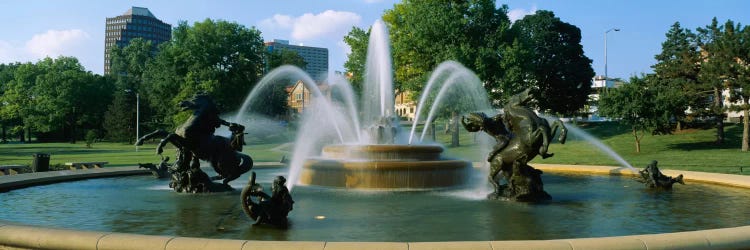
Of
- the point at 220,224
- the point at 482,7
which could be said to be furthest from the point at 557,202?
the point at 482,7

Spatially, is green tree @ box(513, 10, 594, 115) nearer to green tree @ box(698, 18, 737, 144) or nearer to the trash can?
green tree @ box(698, 18, 737, 144)

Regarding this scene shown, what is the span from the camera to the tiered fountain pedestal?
1644 cm

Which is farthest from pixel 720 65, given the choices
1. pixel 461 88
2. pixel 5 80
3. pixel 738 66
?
pixel 5 80

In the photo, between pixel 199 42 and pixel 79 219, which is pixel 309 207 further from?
pixel 199 42

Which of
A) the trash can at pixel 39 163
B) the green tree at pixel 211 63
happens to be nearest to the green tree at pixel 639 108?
the trash can at pixel 39 163

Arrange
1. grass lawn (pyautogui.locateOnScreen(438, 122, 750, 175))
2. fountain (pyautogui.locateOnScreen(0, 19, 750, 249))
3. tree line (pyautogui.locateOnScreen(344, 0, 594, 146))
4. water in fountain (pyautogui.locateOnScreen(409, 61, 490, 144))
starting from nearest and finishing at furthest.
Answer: fountain (pyautogui.locateOnScreen(0, 19, 750, 249)) → grass lawn (pyautogui.locateOnScreen(438, 122, 750, 175)) → water in fountain (pyautogui.locateOnScreen(409, 61, 490, 144)) → tree line (pyautogui.locateOnScreen(344, 0, 594, 146))

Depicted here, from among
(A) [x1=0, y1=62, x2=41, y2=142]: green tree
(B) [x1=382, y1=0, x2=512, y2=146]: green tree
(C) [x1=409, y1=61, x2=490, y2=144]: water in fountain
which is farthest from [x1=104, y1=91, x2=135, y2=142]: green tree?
(C) [x1=409, y1=61, x2=490, y2=144]: water in fountain

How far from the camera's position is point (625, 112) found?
44.0 m

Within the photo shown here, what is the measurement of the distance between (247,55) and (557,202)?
199ft

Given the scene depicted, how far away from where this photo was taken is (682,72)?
170 ft

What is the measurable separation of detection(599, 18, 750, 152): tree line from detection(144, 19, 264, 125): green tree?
4180 cm

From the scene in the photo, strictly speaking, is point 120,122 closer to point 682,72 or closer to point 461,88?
point 461,88

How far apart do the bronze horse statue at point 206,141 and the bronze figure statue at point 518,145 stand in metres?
6.76

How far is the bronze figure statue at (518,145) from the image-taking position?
13438mm
